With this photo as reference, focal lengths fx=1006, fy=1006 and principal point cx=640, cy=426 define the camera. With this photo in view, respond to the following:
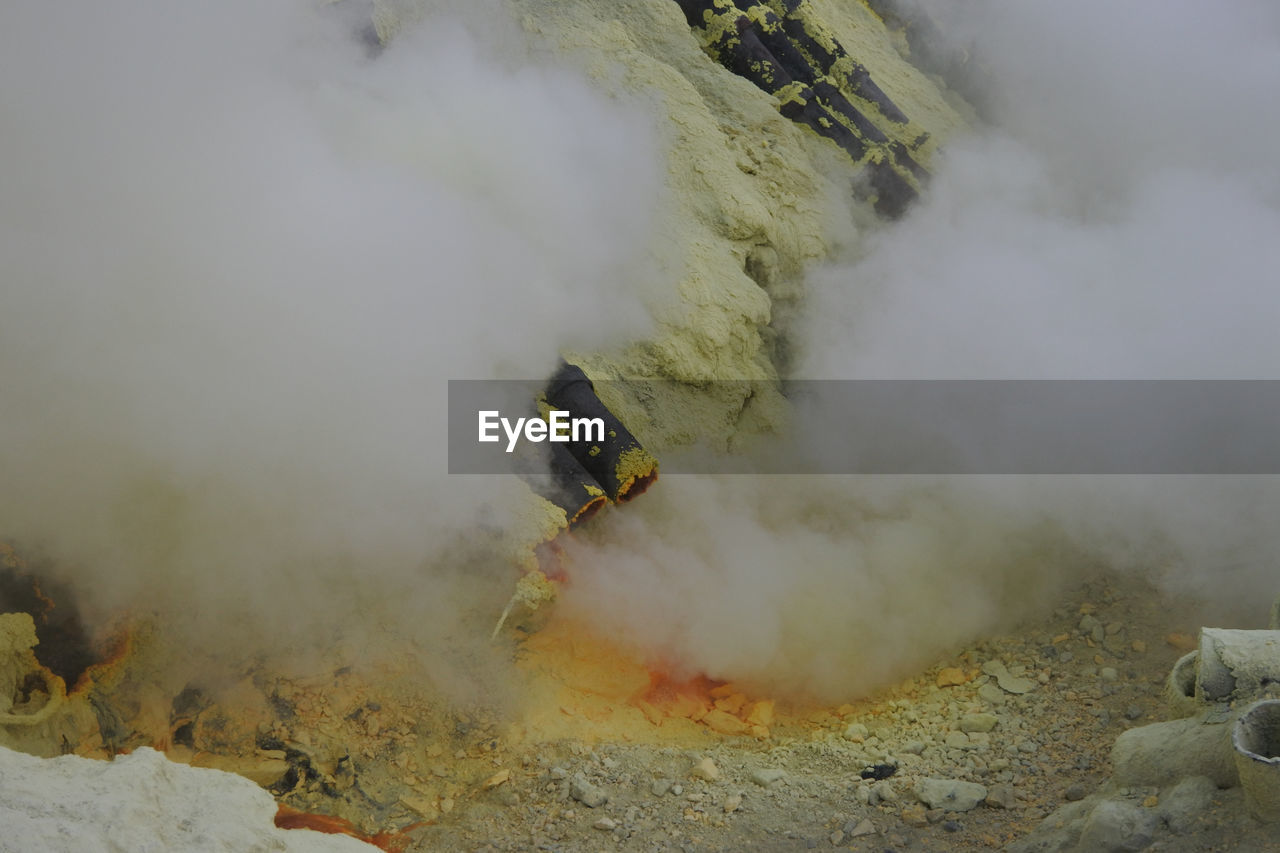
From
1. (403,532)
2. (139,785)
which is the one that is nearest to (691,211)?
(403,532)

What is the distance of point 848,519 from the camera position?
6.06m

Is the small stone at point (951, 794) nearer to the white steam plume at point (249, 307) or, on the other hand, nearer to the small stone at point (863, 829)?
the small stone at point (863, 829)

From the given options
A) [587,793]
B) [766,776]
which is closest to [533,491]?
[587,793]

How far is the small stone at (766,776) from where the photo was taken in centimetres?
434

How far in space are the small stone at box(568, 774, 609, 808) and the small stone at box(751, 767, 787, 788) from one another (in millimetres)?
664

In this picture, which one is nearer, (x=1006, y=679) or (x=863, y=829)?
(x=863, y=829)

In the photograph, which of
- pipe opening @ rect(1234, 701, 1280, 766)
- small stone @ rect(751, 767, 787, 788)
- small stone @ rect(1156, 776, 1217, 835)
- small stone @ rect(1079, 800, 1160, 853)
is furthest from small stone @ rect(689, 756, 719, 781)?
pipe opening @ rect(1234, 701, 1280, 766)

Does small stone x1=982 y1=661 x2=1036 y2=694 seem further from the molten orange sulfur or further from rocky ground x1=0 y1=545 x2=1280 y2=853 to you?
the molten orange sulfur

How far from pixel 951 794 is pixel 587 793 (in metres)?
1.48

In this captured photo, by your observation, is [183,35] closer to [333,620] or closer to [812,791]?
[333,620]

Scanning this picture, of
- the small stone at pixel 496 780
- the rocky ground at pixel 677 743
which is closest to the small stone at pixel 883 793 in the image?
the rocky ground at pixel 677 743

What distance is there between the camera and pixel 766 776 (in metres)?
4.36

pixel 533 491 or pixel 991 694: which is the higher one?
pixel 991 694

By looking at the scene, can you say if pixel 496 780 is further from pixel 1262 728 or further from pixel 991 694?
pixel 1262 728
